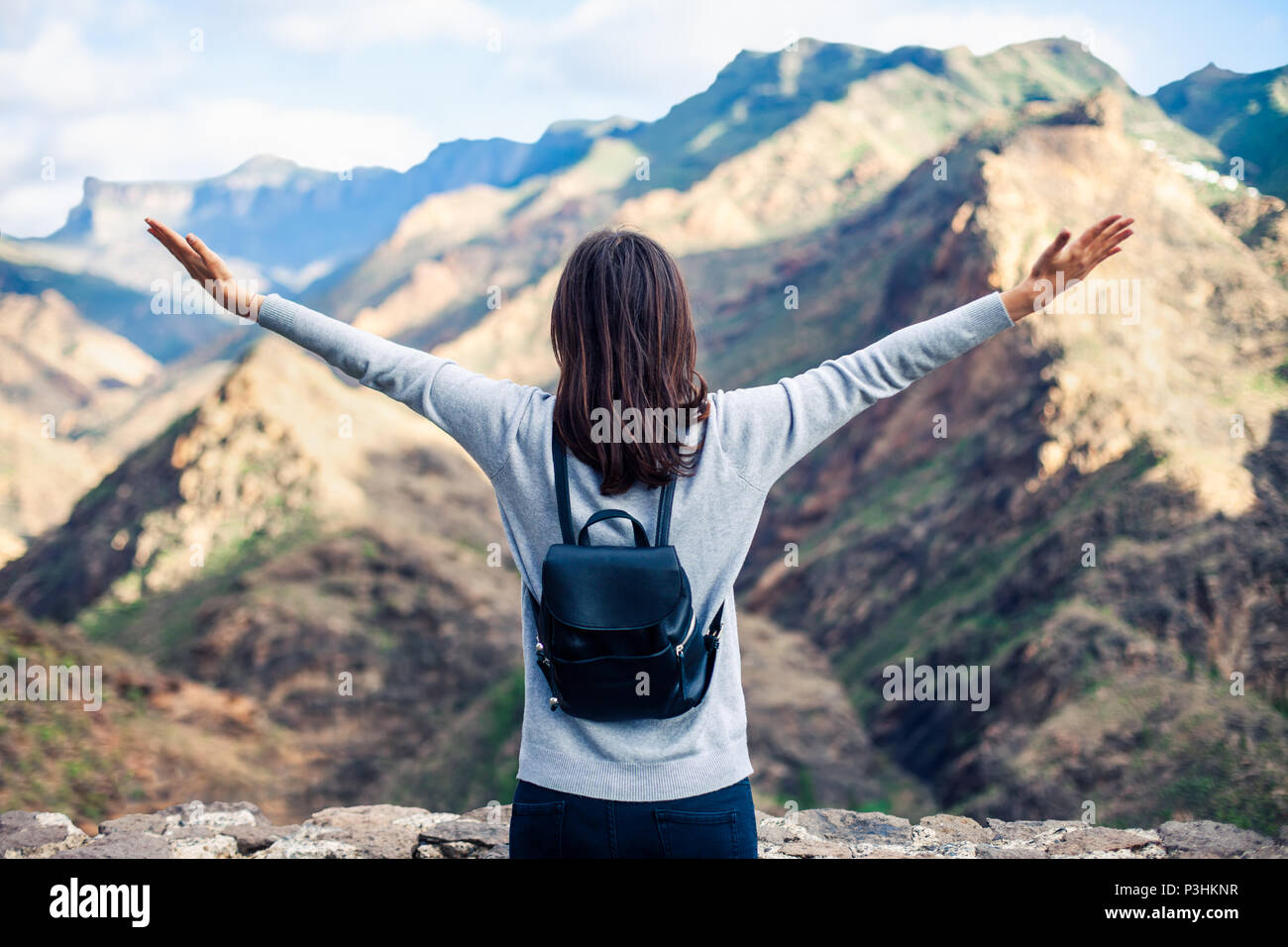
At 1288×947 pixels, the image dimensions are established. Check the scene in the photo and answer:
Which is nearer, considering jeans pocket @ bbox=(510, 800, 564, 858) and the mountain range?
jeans pocket @ bbox=(510, 800, 564, 858)

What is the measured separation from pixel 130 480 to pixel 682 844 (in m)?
27.9

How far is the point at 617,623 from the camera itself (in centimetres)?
225

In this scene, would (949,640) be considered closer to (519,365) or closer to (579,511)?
(579,511)

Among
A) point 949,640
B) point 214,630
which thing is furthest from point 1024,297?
point 214,630

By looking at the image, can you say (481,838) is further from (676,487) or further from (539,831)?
(676,487)

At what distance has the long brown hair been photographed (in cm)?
228

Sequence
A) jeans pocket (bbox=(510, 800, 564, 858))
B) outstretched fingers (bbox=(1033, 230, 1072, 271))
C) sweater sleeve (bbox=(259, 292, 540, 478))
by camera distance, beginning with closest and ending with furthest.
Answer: jeans pocket (bbox=(510, 800, 564, 858)), sweater sleeve (bbox=(259, 292, 540, 478)), outstretched fingers (bbox=(1033, 230, 1072, 271))

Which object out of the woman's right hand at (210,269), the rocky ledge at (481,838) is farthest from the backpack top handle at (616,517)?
the rocky ledge at (481,838)

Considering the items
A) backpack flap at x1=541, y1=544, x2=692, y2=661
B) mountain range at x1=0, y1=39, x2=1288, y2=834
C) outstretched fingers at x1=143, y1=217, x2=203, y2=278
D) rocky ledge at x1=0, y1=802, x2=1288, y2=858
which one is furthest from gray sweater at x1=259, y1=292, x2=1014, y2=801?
mountain range at x1=0, y1=39, x2=1288, y2=834

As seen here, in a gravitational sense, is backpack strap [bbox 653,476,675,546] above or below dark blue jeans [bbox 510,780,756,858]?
above

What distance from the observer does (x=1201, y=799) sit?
1302 centimetres

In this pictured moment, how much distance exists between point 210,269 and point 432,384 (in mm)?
911

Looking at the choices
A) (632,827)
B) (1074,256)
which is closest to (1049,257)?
(1074,256)

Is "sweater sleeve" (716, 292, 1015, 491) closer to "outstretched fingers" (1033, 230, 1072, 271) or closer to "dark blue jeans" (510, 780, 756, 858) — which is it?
"outstretched fingers" (1033, 230, 1072, 271)
